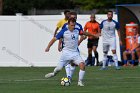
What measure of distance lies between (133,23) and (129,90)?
14.1 meters

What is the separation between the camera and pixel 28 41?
104 ft

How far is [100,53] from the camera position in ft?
103

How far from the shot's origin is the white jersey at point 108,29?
26.4m

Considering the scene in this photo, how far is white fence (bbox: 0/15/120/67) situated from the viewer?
31484 mm

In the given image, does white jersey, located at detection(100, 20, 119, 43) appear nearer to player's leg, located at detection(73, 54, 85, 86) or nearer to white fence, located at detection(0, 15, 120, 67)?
white fence, located at detection(0, 15, 120, 67)

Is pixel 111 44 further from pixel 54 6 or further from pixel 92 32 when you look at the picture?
pixel 54 6

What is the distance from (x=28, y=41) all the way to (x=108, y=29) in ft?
20.6

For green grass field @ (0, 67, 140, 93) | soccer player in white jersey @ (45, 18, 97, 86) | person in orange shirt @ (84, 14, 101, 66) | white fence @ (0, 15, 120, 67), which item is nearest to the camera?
green grass field @ (0, 67, 140, 93)

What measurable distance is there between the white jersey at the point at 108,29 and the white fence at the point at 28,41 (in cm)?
459

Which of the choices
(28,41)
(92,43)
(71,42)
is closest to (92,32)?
(92,43)

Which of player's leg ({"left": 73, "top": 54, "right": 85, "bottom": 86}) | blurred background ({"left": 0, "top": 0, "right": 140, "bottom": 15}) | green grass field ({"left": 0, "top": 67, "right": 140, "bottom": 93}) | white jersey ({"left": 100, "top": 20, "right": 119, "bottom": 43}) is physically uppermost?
blurred background ({"left": 0, "top": 0, "right": 140, "bottom": 15})

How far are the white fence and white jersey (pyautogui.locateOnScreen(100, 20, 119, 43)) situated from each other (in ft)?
15.1

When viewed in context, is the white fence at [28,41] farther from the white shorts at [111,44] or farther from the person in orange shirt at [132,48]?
the white shorts at [111,44]

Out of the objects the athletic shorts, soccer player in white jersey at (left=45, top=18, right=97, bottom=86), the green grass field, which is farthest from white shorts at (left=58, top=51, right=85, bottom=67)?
the athletic shorts
